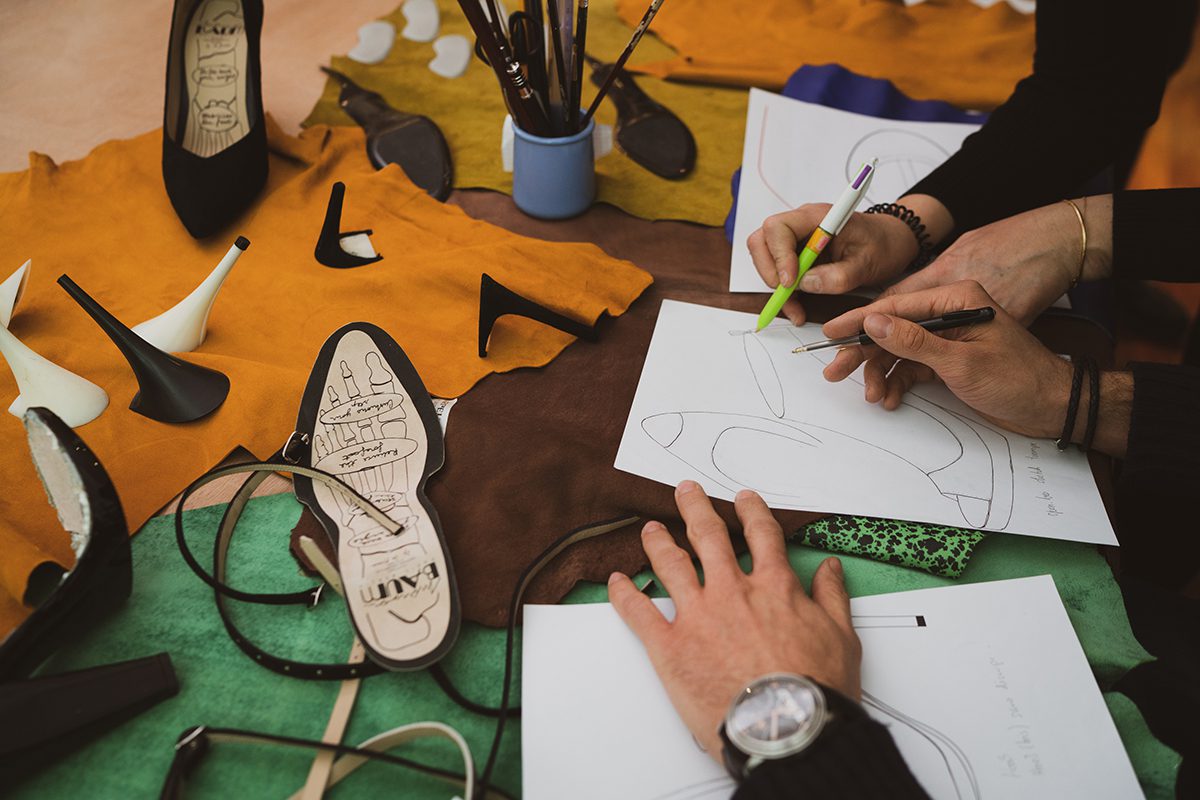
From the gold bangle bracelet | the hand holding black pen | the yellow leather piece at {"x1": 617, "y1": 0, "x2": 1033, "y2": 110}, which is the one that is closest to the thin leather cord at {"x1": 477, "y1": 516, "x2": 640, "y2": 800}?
the hand holding black pen

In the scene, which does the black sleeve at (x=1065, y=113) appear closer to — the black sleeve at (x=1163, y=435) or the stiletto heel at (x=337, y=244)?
the black sleeve at (x=1163, y=435)

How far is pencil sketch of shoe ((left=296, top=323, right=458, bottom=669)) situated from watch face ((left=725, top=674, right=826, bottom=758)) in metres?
0.20

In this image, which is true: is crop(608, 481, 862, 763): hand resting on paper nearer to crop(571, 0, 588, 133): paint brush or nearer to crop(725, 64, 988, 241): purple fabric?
crop(571, 0, 588, 133): paint brush

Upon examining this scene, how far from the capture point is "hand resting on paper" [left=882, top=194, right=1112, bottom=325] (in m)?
0.80

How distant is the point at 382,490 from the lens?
2.11 feet

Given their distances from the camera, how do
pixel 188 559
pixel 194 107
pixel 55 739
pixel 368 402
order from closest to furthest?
pixel 55 739
pixel 188 559
pixel 368 402
pixel 194 107

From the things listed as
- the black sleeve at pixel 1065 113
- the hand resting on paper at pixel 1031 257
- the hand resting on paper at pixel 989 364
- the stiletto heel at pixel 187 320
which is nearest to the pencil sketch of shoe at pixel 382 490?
the stiletto heel at pixel 187 320

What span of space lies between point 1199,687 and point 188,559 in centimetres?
71

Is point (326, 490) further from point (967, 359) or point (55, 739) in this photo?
point (967, 359)

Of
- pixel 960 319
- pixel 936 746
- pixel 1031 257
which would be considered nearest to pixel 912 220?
pixel 1031 257

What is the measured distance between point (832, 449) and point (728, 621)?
0.22 metres

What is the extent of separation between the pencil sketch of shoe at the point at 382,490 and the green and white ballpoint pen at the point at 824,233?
34 centimetres

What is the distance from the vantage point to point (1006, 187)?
0.90m

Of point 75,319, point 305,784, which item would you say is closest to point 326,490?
point 305,784
